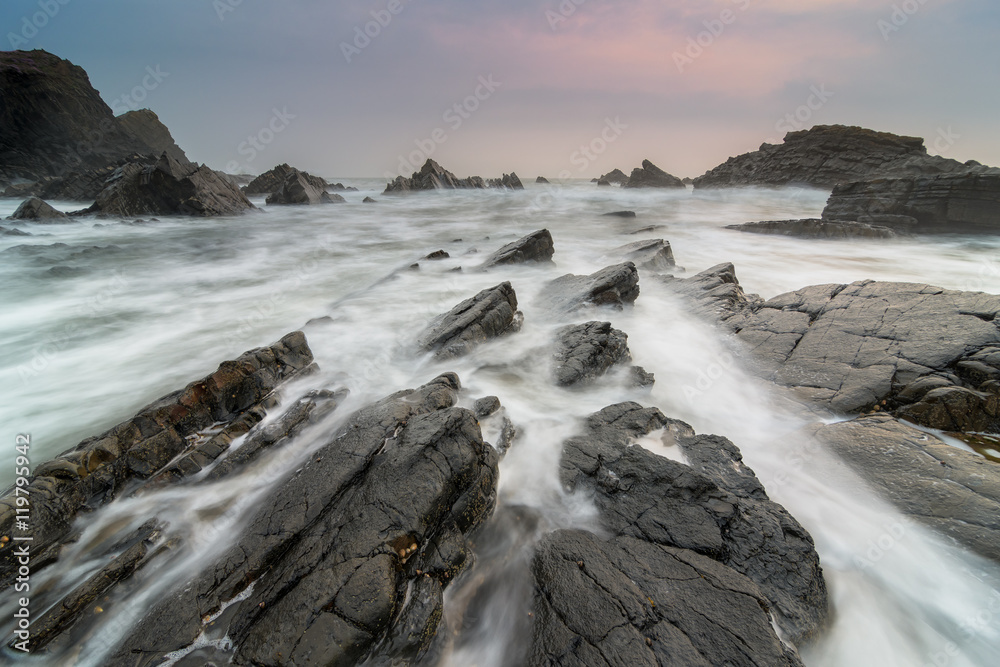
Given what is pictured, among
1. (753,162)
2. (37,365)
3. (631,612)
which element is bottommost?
(37,365)

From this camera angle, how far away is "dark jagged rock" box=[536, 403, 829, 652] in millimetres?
2646

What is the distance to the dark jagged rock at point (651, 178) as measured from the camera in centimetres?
6053

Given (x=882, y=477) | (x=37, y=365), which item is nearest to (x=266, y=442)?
(x=37, y=365)

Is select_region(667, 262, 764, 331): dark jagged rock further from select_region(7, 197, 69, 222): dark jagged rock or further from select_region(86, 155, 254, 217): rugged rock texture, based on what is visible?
select_region(7, 197, 69, 222): dark jagged rock

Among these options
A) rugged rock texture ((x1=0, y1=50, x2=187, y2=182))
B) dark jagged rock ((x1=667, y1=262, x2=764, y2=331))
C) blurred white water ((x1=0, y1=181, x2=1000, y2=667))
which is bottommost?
blurred white water ((x1=0, y1=181, x2=1000, y2=667))

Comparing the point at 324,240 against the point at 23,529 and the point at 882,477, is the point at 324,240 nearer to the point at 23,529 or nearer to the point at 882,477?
the point at 23,529

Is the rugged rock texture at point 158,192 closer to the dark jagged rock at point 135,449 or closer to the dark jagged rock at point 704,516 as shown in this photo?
the dark jagged rock at point 135,449

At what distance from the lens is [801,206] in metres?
32.4

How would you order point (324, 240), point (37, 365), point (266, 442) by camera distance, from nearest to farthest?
point (266, 442), point (37, 365), point (324, 240)

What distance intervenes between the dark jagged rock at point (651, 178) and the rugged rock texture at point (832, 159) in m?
11.2

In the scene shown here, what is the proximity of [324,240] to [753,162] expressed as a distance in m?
51.9

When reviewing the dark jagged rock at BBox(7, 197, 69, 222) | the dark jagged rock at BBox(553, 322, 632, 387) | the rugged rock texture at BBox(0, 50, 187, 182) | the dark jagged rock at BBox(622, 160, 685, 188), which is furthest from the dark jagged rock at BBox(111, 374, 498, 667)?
the dark jagged rock at BBox(622, 160, 685, 188)

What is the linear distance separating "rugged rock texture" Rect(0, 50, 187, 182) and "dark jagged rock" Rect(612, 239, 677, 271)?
4121 cm

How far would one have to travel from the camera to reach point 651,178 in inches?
2421
